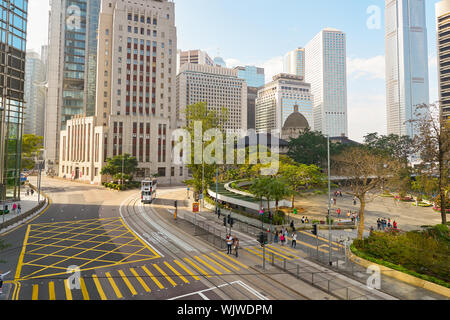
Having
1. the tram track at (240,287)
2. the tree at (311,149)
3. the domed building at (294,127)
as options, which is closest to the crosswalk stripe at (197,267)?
the tram track at (240,287)

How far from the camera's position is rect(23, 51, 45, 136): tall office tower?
179 m

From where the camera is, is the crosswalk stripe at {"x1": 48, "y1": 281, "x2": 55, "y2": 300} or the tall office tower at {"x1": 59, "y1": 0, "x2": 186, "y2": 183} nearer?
the crosswalk stripe at {"x1": 48, "y1": 281, "x2": 55, "y2": 300}

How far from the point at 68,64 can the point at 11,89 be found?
82.5m

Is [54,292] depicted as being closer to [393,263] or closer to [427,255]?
[393,263]

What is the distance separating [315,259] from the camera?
2008 cm

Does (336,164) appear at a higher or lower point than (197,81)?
lower

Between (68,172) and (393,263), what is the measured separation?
92.9 m

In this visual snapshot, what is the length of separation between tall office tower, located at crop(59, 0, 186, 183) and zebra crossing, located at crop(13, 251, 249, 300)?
2381 inches

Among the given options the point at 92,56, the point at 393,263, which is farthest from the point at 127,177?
the point at 92,56

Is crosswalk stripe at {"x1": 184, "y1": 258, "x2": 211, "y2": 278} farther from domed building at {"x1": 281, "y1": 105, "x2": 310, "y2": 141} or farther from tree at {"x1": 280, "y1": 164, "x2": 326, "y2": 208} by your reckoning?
domed building at {"x1": 281, "y1": 105, "x2": 310, "y2": 141}

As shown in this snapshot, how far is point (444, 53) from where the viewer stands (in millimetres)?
103688

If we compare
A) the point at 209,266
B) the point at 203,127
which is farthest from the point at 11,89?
the point at 209,266

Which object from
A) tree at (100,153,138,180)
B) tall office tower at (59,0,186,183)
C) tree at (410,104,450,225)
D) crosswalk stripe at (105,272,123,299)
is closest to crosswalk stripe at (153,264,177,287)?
crosswalk stripe at (105,272,123,299)
